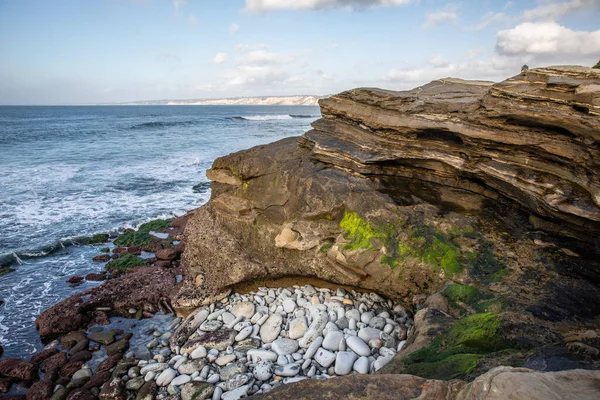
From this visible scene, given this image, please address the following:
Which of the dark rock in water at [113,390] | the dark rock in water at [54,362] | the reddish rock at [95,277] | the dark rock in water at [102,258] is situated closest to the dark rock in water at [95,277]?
the reddish rock at [95,277]

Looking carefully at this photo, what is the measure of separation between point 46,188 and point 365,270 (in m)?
21.0

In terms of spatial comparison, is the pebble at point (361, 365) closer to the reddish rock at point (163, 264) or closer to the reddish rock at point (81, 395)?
the reddish rock at point (81, 395)

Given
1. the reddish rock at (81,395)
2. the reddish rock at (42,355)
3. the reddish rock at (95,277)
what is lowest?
the reddish rock at (42,355)

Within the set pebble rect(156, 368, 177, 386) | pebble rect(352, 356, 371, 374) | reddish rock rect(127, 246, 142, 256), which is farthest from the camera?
reddish rock rect(127, 246, 142, 256)

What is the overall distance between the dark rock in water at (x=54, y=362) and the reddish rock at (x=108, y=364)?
2.84 feet

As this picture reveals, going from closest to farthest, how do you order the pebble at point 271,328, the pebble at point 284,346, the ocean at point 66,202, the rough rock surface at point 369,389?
the rough rock surface at point 369,389 → the pebble at point 284,346 → the pebble at point 271,328 → the ocean at point 66,202

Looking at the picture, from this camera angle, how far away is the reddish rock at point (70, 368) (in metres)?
7.87

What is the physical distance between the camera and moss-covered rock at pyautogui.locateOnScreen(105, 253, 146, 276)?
12573 millimetres

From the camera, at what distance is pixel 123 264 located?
42.5 feet

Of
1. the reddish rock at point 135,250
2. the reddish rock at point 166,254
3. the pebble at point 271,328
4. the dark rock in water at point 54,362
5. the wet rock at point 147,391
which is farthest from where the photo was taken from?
the reddish rock at point 135,250

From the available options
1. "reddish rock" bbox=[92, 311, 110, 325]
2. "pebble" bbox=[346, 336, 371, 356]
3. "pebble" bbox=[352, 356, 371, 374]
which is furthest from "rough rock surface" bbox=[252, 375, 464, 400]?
"reddish rock" bbox=[92, 311, 110, 325]

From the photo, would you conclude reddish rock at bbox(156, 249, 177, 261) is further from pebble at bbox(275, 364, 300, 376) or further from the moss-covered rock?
pebble at bbox(275, 364, 300, 376)

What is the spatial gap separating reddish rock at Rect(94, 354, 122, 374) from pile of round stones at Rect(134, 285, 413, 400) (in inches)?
26.1

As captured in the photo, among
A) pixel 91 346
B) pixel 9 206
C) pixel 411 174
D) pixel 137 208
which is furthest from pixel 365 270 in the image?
pixel 9 206
